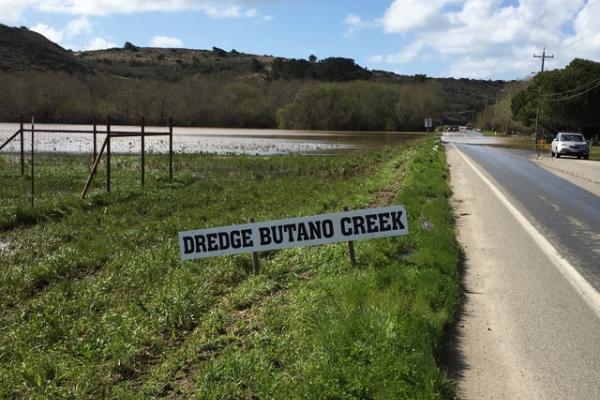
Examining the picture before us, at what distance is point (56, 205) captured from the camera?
43.2ft

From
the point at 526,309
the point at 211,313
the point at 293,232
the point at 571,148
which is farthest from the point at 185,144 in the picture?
the point at 526,309

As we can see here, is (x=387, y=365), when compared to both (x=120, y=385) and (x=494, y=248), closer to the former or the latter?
(x=120, y=385)

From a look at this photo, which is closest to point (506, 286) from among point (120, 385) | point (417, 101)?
point (120, 385)

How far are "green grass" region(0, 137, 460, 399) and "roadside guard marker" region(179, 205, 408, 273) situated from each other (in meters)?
0.47

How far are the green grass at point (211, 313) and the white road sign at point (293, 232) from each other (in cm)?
47

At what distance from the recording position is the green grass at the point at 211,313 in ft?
15.5

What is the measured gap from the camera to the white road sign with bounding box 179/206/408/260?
7.32 meters

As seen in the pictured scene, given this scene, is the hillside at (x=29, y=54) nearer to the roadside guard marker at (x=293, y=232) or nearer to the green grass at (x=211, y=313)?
the green grass at (x=211, y=313)

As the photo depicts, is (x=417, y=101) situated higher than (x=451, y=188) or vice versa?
(x=417, y=101)

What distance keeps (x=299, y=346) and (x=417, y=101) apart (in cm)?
12427

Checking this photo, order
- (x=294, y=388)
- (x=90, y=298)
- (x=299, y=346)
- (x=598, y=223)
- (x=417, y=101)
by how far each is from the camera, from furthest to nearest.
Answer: (x=417, y=101) < (x=598, y=223) < (x=90, y=298) < (x=299, y=346) < (x=294, y=388)

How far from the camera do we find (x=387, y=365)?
15.6 feet

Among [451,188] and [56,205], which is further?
[451,188]

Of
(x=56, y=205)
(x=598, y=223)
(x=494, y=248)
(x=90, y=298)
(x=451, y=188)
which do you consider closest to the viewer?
(x=90, y=298)
